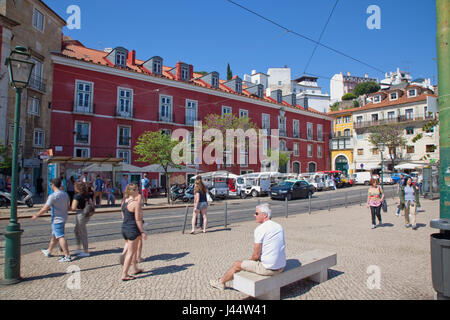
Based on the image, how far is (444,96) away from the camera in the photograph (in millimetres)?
4020

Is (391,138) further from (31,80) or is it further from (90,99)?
(31,80)

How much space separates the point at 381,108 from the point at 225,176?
36.2m

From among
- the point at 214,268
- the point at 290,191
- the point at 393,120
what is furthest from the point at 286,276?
the point at 393,120

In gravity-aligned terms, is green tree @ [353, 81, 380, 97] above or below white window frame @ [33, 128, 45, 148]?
above

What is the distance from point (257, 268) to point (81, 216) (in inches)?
173

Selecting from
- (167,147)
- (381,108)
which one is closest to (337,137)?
(381,108)

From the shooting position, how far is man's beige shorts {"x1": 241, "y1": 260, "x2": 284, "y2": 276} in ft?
13.5

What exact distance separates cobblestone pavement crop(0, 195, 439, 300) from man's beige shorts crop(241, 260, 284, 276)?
1.52ft

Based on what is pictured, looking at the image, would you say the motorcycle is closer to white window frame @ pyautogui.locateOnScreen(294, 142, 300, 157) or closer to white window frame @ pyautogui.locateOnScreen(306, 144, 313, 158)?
white window frame @ pyautogui.locateOnScreen(294, 142, 300, 157)

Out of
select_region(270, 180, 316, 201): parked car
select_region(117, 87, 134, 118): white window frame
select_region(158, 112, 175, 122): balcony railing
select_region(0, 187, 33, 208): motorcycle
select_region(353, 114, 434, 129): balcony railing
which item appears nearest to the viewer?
select_region(0, 187, 33, 208): motorcycle

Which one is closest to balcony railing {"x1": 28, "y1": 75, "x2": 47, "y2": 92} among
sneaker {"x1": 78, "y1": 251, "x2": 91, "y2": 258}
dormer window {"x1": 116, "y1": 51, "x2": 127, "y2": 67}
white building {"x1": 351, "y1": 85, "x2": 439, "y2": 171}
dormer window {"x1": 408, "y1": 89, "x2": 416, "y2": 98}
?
dormer window {"x1": 116, "y1": 51, "x2": 127, "y2": 67}

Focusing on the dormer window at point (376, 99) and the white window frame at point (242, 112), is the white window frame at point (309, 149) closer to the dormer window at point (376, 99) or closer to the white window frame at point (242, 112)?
the white window frame at point (242, 112)

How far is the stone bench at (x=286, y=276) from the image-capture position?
155 inches
